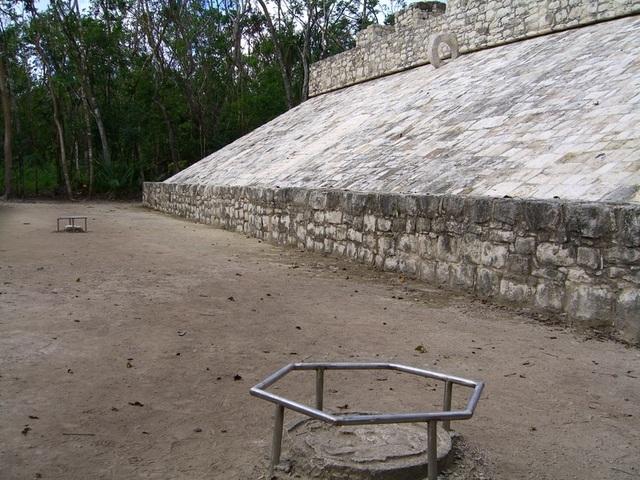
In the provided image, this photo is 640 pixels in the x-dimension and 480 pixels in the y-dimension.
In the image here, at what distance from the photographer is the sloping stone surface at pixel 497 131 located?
240 inches

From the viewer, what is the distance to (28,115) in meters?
28.0

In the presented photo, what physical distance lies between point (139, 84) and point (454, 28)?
1758 cm

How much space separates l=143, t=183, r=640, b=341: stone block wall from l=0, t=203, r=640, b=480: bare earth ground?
0.26 meters

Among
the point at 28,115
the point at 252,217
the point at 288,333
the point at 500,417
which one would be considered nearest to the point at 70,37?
the point at 28,115

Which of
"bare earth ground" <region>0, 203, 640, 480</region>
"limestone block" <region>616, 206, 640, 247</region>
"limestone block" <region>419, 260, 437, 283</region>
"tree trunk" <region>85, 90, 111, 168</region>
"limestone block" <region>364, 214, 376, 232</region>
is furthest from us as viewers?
"tree trunk" <region>85, 90, 111, 168</region>

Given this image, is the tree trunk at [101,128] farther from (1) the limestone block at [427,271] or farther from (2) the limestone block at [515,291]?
(2) the limestone block at [515,291]

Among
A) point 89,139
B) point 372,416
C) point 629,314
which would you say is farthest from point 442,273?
point 89,139

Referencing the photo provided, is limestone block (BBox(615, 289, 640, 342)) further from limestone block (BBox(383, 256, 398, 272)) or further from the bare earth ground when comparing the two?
limestone block (BBox(383, 256, 398, 272))

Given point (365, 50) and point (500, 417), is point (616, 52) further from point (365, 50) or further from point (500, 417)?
point (365, 50)

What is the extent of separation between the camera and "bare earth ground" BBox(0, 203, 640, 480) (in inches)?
108

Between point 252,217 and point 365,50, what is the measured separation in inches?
294

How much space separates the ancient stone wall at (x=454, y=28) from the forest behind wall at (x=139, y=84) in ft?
23.8

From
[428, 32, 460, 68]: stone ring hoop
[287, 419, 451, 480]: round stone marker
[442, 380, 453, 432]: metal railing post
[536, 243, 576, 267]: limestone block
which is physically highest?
[428, 32, 460, 68]: stone ring hoop

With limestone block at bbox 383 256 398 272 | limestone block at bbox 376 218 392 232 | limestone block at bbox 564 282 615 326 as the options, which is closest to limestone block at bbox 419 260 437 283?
limestone block at bbox 383 256 398 272
